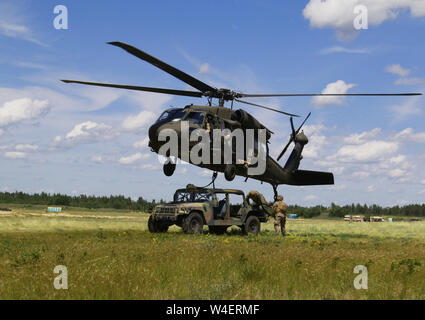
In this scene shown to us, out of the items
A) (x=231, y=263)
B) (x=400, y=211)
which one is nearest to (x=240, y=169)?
(x=231, y=263)

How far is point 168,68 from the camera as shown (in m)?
15.1

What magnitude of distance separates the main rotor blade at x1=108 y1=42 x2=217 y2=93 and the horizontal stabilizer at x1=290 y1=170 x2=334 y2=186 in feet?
28.1

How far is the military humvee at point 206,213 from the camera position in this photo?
56.2 ft

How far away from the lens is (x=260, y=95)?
18.3 m

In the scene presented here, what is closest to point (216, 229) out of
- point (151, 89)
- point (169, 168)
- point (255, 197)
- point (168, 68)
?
point (255, 197)

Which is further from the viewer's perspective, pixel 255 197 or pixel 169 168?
pixel 255 197

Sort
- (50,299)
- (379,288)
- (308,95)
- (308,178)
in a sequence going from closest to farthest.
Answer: (50,299) → (379,288) → (308,95) → (308,178)

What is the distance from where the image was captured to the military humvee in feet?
56.2

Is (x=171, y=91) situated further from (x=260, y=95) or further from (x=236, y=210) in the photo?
(x=236, y=210)

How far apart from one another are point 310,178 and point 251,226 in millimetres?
7674

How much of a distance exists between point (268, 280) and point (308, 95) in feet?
38.1

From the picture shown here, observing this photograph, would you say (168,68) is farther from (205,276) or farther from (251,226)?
(205,276)

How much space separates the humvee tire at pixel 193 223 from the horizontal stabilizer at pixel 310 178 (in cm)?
867

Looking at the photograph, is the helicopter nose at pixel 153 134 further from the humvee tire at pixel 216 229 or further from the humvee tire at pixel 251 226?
the humvee tire at pixel 251 226
